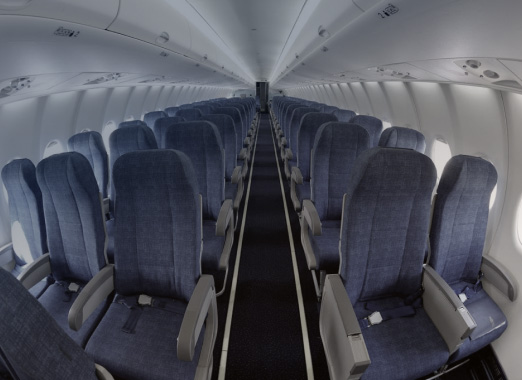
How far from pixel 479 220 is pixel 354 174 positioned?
4.00 feet

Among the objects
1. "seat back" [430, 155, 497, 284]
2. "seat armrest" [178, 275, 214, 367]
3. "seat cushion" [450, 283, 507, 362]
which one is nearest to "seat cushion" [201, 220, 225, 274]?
"seat armrest" [178, 275, 214, 367]

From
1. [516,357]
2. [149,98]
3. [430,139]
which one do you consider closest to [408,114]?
[430,139]

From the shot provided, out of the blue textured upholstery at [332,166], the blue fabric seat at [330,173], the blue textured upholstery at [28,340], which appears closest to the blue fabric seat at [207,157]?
the blue fabric seat at [330,173]

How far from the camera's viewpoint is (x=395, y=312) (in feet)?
7.14

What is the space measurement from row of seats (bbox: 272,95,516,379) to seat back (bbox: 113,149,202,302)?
1050 millimetres

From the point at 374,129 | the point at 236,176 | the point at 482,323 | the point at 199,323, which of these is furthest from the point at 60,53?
the point at 374,129

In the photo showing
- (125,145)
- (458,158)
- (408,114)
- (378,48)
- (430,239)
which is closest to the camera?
(458,158)

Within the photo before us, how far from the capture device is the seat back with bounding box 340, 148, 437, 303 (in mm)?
1965

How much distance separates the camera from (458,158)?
2244 millimetres

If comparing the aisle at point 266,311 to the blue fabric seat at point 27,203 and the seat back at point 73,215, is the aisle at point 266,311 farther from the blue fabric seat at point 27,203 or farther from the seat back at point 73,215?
the blue fabric seat at point 27,203

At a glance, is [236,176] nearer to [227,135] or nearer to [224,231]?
[227,135]

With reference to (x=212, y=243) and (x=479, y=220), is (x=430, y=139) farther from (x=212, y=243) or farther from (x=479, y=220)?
(x=212, y=243)

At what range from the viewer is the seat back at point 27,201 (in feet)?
8.50

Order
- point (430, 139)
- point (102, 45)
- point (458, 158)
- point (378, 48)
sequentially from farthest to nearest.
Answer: point (430, 139), point (378, 48), point (102, 45), point (458, 158)
